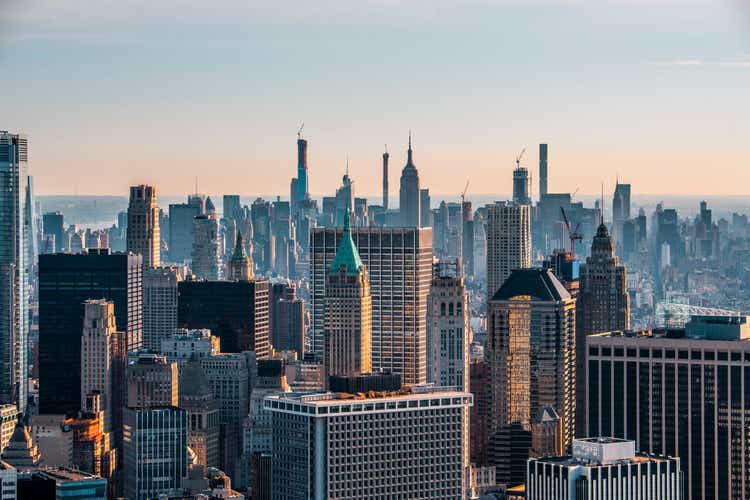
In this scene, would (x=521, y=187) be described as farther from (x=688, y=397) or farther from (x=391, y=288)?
(x=688, y=397)

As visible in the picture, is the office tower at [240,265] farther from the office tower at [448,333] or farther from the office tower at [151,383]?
the office tower at [448,333]

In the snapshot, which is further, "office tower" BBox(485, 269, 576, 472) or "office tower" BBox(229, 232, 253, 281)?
"office tower" BBox(229, 232, 253, 281)

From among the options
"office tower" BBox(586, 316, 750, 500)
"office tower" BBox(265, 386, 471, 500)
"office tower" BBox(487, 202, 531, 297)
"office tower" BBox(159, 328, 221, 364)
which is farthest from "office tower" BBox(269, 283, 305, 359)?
"office tower" BBox(265, 386, 471, 500)

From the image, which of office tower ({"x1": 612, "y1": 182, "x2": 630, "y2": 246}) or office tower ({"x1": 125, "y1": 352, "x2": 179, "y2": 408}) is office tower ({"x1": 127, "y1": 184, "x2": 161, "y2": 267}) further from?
office tower ({"x1": 612, "y1": 182, "x2": 630, "y2": 246})

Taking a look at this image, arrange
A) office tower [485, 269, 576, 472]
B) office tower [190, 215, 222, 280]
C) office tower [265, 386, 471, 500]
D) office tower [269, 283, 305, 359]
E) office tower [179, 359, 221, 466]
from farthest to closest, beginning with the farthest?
office tower [190, 215, 222, 280] < office tower [269, 283, 305, 359] < office tower [485, 269, 576, 472] < office tower [179, 359, 221, 466] < office tower [265, 386, 471, 500]

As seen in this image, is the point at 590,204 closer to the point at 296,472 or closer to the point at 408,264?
the point at 408,264

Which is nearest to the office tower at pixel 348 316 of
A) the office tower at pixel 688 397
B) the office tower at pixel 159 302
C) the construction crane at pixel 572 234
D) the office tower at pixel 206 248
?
the office tower at pixel 159 302

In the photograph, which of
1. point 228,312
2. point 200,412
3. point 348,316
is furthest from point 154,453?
point 228,312
